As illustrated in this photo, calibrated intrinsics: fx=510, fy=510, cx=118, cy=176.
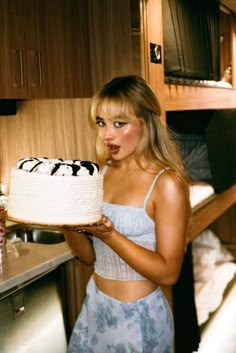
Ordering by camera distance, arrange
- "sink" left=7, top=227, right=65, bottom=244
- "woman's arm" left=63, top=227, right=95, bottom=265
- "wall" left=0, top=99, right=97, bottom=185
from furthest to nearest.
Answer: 1. "sink" left=7, top=227, right=65, bottom=244
2. "wall" left=0, top=99, right=97, bottom=185
3. "woman's arm" left=63, top=227, right=95, bottom=265

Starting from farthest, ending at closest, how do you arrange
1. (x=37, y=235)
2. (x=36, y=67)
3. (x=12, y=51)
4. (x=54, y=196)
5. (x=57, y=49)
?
(x=37, y=235)
(x=57, y=49)
(x=36, y=67)
(x=12, y=51)
(x=54, y=196)

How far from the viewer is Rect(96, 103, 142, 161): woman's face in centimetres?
158

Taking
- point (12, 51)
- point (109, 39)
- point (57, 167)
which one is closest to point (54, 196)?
point (57, 167)

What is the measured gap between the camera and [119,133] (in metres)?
1.58

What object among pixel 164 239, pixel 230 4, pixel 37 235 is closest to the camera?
pixel 164 239

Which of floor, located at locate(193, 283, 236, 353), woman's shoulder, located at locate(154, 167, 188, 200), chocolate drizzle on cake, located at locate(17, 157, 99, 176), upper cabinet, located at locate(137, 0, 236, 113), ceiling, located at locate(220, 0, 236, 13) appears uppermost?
ceiling, located at locate(220, 0, 236, 13)

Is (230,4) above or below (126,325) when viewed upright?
above

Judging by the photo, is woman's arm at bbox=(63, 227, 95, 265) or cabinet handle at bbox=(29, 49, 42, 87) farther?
cabinet handle at bbox=(29, 49, 42, 87)

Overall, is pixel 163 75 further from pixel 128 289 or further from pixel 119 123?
pixel 128 289

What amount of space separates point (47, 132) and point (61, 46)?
43 cm

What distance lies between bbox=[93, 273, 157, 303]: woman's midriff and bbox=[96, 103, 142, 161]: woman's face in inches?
15.5

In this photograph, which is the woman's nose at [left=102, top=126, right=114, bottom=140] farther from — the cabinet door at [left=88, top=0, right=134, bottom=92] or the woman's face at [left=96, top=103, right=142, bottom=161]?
the cabinet door at [left=88, top=0, right=134, bottom=92]

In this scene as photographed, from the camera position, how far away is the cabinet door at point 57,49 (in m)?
1.97

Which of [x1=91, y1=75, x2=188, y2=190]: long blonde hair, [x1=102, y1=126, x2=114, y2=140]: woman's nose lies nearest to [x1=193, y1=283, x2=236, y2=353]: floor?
[x1=91, y1=75, x2=188, y2=190]: long blonde hair
